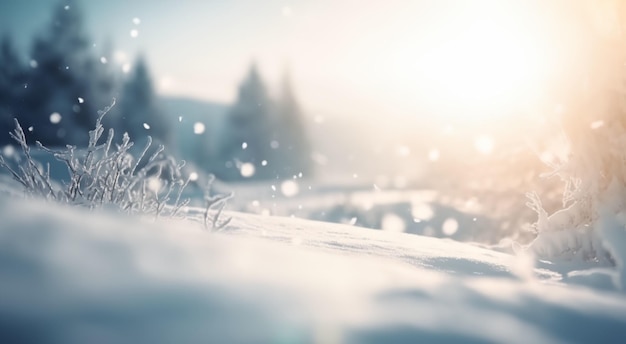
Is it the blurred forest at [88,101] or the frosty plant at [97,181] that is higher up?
the blurred forest at [88,101]

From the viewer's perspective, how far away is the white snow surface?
114cm

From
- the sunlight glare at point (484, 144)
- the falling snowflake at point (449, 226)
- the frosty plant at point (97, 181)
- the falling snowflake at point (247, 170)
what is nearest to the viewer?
the frosty plant at point (97, 181)

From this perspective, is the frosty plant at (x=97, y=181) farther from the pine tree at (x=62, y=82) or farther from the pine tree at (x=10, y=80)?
the pine tree at (x=10, y=80)

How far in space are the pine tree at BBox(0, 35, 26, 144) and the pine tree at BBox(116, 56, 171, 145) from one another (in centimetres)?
429

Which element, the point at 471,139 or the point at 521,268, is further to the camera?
the point at 471,139

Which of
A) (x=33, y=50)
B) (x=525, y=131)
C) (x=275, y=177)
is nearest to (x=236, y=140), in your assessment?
(x=275, y=177)

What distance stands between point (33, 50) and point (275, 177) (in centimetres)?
1336

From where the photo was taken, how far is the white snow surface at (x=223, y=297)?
1.14 m

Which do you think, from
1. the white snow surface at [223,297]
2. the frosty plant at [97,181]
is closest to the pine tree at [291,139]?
the frosty plant at [97,181]

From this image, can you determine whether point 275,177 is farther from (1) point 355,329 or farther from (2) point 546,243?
(1) point 355,329

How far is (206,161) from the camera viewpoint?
32.1 metres

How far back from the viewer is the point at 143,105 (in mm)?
26391

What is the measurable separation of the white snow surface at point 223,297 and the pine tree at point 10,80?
947 inches

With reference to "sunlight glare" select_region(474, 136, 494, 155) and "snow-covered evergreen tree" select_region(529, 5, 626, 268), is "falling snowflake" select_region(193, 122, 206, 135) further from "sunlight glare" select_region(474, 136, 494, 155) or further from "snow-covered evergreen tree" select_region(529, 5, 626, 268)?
"snow-covered evergreen tree" select_region(529, 5, 626, 268)
